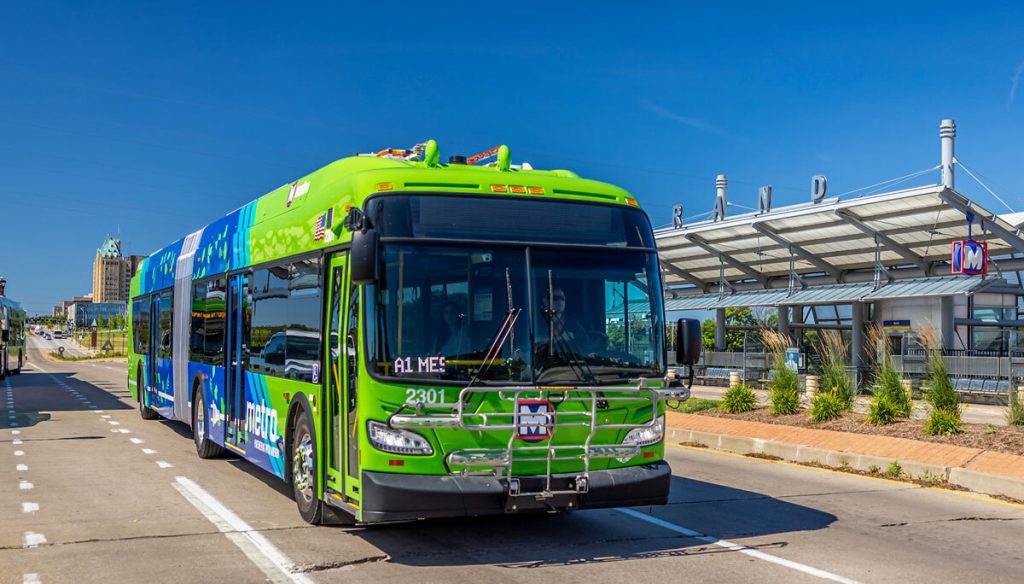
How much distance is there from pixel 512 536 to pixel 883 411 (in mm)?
8600

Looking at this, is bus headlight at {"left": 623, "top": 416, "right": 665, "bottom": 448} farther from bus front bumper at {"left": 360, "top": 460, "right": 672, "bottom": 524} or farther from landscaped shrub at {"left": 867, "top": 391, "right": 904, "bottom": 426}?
landscaped shrub at {"left": 867, "top": 391, "right": 904, "bottom": 426}

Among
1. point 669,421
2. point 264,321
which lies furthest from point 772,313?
point 264,321

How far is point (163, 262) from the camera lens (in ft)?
56.5

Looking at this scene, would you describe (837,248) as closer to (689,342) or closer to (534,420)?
(689,342)

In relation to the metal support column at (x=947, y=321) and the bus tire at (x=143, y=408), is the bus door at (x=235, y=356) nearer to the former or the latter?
the bus tire at (x=143, y=408)

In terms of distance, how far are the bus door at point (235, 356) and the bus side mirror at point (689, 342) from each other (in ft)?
16.4

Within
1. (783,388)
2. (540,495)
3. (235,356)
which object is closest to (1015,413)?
(783,388)

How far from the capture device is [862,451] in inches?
523

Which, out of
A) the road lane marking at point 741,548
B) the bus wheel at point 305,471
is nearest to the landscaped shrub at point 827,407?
the road lane marking at point 741,548

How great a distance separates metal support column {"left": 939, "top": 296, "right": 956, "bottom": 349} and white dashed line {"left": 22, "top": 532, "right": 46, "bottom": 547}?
91.7 ft

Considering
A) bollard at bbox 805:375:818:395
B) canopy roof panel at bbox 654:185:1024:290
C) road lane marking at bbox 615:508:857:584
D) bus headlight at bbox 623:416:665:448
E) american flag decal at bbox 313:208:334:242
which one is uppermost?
canopy roof panel at bbox 654:185:1024:290

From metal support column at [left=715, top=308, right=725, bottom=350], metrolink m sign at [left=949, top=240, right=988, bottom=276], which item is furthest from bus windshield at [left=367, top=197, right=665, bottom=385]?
metal support column at [left=715, top=308, right=725, bottom=350]

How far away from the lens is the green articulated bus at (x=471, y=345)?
7211 mm

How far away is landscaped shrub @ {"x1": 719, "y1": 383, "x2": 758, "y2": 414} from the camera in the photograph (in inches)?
715
